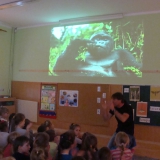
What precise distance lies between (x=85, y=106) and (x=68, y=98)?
0.47 m

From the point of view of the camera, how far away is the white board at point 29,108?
226 inches

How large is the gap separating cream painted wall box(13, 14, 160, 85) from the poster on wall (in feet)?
0.71

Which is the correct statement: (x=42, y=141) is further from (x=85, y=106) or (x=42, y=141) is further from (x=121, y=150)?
(x=85, y=106)

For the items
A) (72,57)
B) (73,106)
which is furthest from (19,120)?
(72,57)

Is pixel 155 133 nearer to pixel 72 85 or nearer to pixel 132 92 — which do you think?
pixel 132 92

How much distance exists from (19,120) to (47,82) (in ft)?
7.61

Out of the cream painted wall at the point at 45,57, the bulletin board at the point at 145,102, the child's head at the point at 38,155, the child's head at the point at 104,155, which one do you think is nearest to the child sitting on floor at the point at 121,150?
the child's head at the point at 104,155

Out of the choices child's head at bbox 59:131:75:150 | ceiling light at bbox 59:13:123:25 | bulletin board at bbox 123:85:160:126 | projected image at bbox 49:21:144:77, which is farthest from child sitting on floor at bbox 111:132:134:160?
ceiling light at bbox 59:13:123:25

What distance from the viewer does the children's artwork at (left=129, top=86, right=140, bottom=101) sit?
453cm

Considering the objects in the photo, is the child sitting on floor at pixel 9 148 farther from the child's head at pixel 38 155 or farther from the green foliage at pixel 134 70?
the green foliage at pixel 134 70

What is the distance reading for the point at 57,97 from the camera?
5441 millimetres

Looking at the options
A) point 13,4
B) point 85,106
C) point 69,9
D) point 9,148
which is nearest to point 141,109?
point 85,106

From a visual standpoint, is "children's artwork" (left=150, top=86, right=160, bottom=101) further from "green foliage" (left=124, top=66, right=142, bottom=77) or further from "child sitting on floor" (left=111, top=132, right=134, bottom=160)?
"child sitting on floor" (left=111, top=132, right=134, bottom=160)

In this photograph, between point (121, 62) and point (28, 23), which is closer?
point (121, 62)
